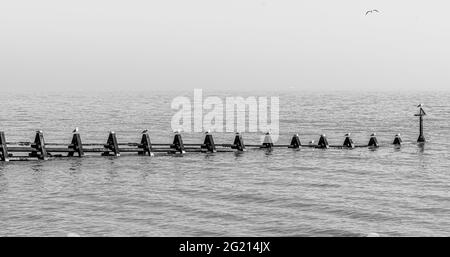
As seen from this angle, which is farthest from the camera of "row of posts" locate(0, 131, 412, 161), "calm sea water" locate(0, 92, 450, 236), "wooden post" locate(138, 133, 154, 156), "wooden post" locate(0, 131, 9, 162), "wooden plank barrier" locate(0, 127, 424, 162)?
"wooden post" locate(138, 133, 154, 156)

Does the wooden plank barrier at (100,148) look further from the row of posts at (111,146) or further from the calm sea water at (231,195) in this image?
the calm sea water at (231,195)

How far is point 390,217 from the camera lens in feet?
83.8

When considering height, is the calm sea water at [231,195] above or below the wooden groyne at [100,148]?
below

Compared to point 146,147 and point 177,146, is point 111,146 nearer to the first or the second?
point 146,147

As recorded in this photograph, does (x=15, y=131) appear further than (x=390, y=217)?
Yes

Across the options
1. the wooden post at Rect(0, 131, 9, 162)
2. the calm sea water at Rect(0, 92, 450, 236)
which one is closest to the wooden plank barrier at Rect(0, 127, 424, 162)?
the wooden post at Rect(0, 131, 9, 162)

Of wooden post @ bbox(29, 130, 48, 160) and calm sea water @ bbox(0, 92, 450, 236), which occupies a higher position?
wooden post @ bbox(29, 130, 48, 160)

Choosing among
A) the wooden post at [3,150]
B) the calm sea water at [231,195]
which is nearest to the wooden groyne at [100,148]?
the wooden post at [3,150]

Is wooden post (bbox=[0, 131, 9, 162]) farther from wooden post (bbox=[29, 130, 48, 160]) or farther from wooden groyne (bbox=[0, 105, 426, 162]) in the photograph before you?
wooden post (bbox=[29, 130, 48, 160])

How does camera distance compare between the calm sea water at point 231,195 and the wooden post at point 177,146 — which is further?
the wooden post at point 177,146

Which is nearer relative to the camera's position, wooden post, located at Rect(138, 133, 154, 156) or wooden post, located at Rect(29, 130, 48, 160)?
wooden post, located at Rect(29, 130, 48, 160)
